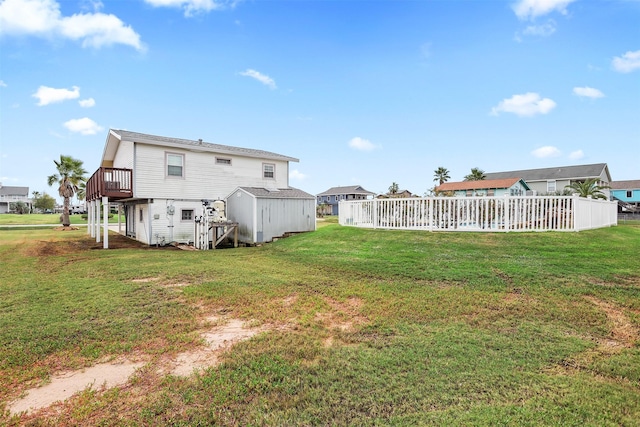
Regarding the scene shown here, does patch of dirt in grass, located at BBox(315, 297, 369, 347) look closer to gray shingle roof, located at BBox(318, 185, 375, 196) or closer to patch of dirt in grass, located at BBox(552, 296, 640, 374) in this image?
patch of dirt in grass, located at BBox(552, 296, 640, 374)

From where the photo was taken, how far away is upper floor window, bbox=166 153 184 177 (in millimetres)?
14664

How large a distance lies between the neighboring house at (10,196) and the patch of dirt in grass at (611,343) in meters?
87.0

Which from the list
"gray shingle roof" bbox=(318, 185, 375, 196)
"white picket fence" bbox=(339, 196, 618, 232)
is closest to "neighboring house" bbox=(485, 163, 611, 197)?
"gray shingle roof" bbox=(318, 185, 375, 196)

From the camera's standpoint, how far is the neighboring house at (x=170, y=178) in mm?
13820

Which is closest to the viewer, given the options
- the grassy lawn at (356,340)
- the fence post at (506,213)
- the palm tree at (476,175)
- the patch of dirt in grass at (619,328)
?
the grassy lawn at (356,340)

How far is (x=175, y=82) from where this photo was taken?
1755cm

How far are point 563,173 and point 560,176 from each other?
32.4 inches

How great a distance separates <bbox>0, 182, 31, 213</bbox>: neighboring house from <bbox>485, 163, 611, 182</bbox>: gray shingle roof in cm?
9135

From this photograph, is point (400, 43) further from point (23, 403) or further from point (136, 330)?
point (23, 403)

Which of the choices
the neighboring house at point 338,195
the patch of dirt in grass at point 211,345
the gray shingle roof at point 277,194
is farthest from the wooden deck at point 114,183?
the neighboring house at point 338,195

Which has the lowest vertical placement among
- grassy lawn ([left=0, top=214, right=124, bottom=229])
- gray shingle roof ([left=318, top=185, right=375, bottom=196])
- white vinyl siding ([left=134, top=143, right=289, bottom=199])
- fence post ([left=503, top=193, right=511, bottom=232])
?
grassy lawn ([left=0, top=214, right=124, bottom=229])

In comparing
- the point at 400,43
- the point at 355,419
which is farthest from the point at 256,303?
the point at 400,43

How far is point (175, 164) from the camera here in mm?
14812

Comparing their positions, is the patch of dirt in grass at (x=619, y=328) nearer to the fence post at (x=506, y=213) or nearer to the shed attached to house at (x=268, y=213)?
the fence post at (x=506, y=213)
